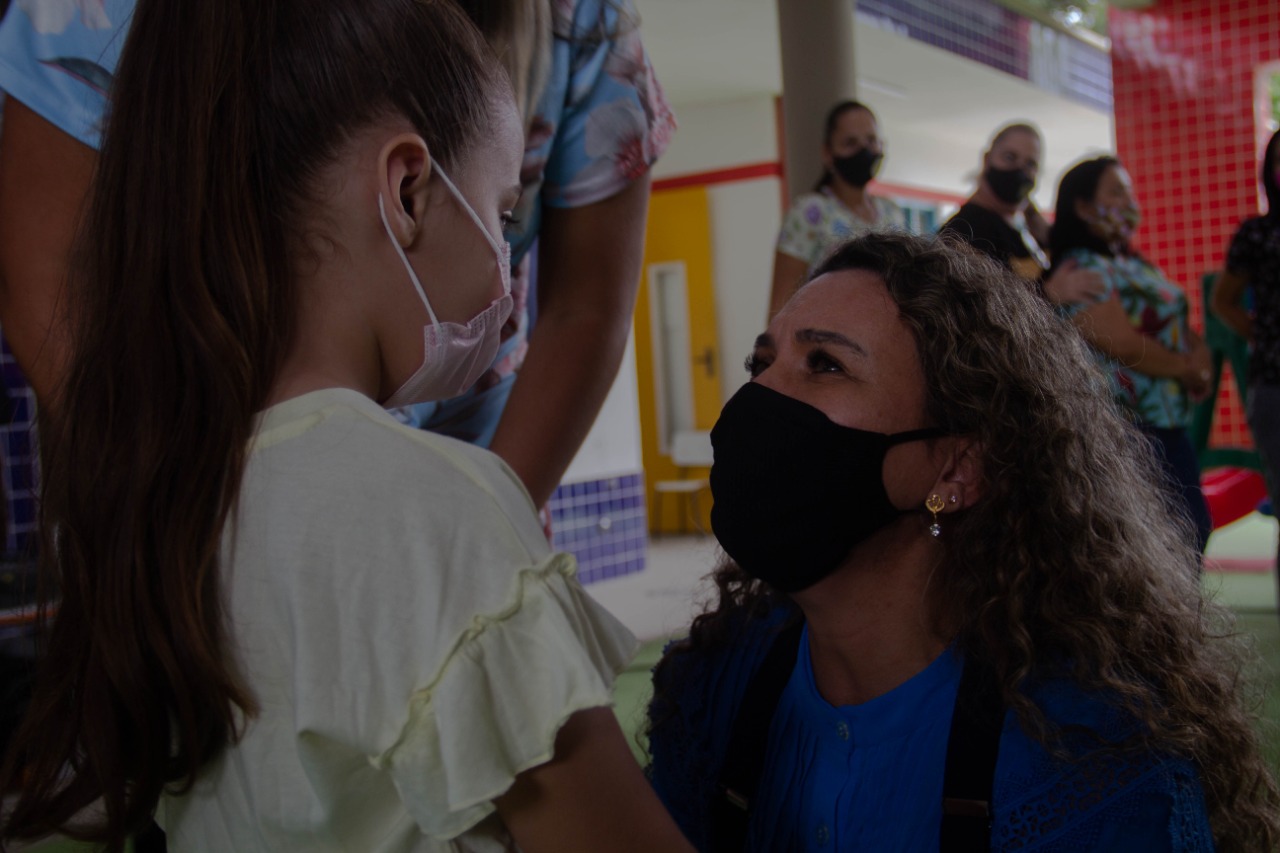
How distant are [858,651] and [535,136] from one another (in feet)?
2.31

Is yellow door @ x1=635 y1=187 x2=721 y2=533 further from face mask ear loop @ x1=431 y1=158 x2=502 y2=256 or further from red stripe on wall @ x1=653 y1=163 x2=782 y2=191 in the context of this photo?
face mask ear loop @ x1=431 y1=158 x2=502 y2=256

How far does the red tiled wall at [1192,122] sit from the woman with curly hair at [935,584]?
326 inches

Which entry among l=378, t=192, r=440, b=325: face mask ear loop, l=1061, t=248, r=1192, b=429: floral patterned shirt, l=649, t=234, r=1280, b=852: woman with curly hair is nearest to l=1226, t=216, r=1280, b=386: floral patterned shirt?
l=1061, t=248, r=1192, b=429: floral patterned shirt

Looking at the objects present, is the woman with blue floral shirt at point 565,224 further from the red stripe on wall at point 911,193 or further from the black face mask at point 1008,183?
the red stripe on wall at point 911,193

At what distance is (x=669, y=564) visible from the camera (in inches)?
313

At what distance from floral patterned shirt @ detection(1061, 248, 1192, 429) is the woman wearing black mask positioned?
0.72m

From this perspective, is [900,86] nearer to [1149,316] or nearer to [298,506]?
[1149,316]

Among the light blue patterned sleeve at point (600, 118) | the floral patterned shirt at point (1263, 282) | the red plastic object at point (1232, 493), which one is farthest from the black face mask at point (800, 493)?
the red plastic object at point (1232, 493)

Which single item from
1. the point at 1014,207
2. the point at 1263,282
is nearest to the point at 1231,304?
the point at 1263,282

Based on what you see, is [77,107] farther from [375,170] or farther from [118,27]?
[375,170]

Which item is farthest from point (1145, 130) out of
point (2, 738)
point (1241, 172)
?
point (2, 738)

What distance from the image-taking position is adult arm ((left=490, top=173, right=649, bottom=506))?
1251 mm

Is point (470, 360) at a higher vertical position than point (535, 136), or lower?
lower

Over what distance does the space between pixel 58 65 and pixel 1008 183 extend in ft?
11.1
